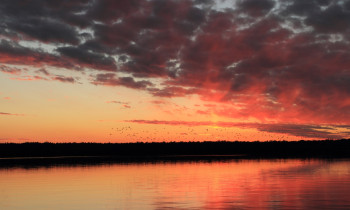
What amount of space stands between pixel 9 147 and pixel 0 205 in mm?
175023

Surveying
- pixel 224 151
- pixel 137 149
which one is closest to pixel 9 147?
pixel 137 149

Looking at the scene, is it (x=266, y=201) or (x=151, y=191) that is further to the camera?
(x=151, y=191)

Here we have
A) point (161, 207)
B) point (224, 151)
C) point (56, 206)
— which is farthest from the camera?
point (224, 151)

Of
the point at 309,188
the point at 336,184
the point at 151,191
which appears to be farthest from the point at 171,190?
the point at 336,184

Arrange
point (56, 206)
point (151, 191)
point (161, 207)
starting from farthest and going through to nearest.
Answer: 1. point (151, 191)
2. point (56, 206)
3. point (161, 207)

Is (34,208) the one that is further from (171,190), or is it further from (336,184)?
(336,184)

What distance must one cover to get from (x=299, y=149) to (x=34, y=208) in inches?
6816


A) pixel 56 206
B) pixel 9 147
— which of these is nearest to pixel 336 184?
pixel 56 206

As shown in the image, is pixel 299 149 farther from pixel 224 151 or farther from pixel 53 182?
pixel 53 182

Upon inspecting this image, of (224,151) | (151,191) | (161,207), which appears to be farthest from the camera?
(224,151)

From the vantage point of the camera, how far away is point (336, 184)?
130 feet

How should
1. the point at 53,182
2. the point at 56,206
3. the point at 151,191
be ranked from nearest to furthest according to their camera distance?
the point at 56,206, the point at 151,191, the point at 53,182

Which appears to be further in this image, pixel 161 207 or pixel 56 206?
pixel 56 206

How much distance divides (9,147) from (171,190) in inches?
6793
